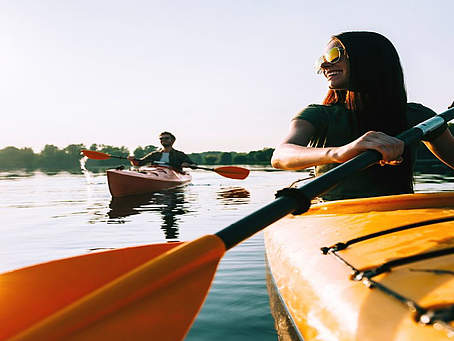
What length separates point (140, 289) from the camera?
4.14ft

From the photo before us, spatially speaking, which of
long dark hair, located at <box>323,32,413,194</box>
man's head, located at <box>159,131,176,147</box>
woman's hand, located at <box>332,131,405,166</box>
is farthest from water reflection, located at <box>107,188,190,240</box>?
woman's hand, located at <box>332,131,405,166</box>

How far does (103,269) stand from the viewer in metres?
1.71

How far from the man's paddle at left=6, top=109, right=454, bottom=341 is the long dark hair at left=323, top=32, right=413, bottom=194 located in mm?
892

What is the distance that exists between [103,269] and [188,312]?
1.53 ft

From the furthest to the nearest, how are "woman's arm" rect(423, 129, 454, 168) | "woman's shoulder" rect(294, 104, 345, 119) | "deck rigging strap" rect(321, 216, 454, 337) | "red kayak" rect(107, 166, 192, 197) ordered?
"red kayak" rect(107, 166, 192, 197)
"woman's arm" rect(423, 129, 454, 168)
"woman's shoulder" rect(294, 104, 345, 119)
"deck rigging strap" rect(321, 216, 454, 337)

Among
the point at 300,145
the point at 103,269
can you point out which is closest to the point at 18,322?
the point at 103,269

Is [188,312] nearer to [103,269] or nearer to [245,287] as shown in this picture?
[103,269]

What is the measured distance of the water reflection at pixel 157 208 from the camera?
7.00 meters

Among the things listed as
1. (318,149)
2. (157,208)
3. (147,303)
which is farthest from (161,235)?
(147,303)

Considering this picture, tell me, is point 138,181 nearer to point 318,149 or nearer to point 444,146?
point 444,146

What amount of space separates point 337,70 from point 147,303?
6.49ft

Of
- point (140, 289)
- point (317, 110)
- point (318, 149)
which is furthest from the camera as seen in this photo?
point (317, 110)

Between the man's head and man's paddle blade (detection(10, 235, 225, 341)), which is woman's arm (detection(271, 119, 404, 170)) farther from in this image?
the man's head

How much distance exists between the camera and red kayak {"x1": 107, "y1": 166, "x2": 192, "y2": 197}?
11.9 metres
